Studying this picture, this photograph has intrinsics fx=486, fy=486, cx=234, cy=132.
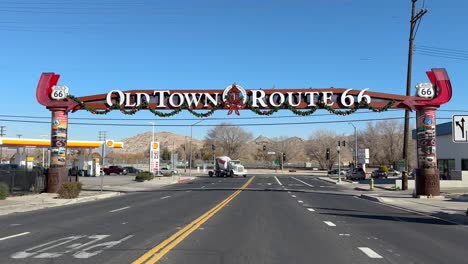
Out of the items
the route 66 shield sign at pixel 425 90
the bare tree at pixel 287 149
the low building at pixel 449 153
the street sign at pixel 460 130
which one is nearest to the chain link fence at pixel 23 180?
the street sign at pixel 460 130

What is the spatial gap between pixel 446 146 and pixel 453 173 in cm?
735

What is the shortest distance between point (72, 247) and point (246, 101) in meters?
23.2

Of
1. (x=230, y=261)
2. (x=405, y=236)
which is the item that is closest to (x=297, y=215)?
(x=405, y=236)

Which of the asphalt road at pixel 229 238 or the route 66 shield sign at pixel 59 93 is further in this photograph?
the route 66 shield sign at pixel 59 93

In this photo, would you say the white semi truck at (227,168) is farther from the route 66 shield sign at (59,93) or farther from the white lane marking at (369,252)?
the white lane marking at (369,252)

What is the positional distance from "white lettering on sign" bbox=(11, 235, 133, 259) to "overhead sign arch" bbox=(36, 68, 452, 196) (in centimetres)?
2060

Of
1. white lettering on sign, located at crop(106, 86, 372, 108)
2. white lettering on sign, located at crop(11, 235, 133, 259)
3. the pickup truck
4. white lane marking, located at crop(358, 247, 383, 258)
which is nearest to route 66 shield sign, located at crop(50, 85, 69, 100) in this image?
white lettering on sign, located at crop(106, 86, 372, 108)

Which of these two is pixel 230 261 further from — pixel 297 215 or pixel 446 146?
pixel 446 146

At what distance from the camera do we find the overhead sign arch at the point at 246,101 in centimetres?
3044

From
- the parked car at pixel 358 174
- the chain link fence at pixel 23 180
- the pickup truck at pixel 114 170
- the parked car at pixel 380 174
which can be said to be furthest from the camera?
the pickup truck at pixel 114 170

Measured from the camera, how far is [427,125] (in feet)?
99.3

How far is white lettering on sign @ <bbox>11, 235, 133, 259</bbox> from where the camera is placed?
9.35 metres

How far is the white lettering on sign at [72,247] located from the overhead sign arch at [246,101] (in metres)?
20.6

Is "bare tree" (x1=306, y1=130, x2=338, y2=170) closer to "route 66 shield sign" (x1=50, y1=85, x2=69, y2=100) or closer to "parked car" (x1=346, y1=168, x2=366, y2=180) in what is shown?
"parked car" (x1=346, y1=168, x2=366, y2=180)
